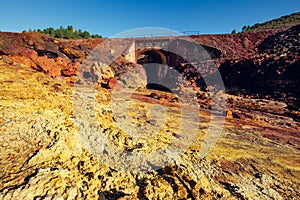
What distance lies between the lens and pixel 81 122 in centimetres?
572

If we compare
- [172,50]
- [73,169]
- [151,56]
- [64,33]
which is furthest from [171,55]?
[73,169]

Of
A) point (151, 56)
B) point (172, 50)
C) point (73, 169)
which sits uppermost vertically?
point (172, 50)

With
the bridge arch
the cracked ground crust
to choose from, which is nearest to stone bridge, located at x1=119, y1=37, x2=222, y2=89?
the bridge arch

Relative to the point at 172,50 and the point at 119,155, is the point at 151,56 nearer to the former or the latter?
the point at 172,50

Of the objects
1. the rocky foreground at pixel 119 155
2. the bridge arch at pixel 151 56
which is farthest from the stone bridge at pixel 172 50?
the rocky foreground at pixel 119 155

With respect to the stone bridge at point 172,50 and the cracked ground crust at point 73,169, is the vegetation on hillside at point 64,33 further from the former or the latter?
the cracked ground crust at point 73,169

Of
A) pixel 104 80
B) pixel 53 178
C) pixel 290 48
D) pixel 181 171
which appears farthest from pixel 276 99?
pixel 53 178

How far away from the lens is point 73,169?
388cm

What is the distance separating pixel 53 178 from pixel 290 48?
31.6 meters

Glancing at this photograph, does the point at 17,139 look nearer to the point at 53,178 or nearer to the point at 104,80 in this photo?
the point at 53,178

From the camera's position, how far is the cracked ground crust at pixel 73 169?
328 centimetres

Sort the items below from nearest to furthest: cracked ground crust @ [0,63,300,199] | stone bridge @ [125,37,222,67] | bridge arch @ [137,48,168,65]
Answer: cracked ground crust @ [0,63,300,199] → stone bridge @ [125,37,222,67] → bridge arch @ [137,48,168,65]

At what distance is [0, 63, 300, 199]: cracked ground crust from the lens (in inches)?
129

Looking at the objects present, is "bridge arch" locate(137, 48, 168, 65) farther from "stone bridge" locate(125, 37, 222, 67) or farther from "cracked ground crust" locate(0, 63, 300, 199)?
"cracked ground crust" locate(0, 63, 300, 199)
